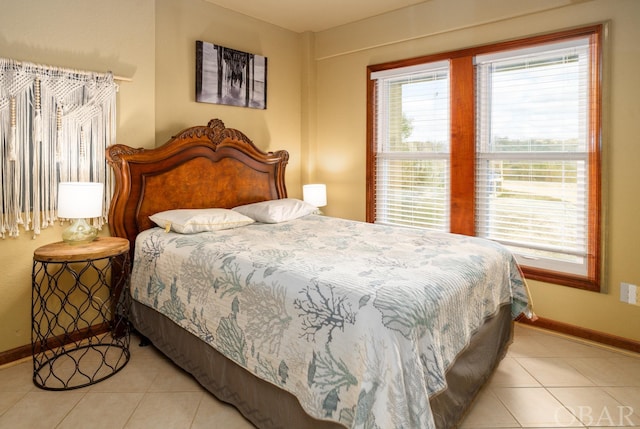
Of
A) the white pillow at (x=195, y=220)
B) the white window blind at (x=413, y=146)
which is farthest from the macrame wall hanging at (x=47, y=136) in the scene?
the white window blind at (x=413, y=146)

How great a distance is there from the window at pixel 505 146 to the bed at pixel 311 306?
796 mm

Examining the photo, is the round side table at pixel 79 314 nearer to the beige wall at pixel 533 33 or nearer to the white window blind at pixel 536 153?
the beige wall at pixel 533 33

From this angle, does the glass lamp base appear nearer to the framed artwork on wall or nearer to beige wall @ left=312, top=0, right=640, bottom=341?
the framed artwork on wall

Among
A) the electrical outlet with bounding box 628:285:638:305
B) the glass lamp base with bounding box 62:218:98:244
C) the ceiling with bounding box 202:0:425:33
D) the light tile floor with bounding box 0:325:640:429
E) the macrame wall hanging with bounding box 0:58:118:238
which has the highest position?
the ceiling with bounding box 202:0:425:33

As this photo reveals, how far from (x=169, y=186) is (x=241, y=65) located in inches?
54.8

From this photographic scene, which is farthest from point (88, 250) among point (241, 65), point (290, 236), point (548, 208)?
point (548, 208)

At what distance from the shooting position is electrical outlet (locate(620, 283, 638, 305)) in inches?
104

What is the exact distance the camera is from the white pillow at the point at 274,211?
323 centimetres

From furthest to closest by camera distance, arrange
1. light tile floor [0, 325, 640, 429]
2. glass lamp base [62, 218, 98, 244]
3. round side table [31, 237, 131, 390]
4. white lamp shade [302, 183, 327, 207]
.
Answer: white lamp shade [302, 183, 327, 207] < glass lamp base [62, 218, 98, 244] < round side table [31, 237, 131, 390] < light tile floor [0, 325, 640, 429]

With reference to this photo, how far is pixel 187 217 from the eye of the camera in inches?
108

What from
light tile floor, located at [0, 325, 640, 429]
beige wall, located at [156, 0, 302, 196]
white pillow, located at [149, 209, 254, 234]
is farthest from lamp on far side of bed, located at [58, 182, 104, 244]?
beige wall, located at [156, 0, 302, 196]

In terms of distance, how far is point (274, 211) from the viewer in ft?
10.6

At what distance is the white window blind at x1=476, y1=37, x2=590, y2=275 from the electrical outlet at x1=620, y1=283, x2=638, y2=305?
0.24 metres

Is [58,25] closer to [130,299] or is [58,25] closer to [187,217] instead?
[187,217]
